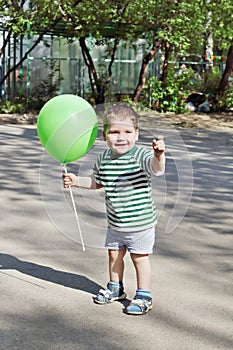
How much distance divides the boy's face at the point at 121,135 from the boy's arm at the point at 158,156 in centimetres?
22

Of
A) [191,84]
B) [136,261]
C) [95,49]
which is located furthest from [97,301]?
[95,49]

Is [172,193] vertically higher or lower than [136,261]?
lower

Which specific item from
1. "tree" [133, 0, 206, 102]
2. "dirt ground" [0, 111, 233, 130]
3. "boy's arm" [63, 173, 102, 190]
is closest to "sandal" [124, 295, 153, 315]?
"boy's arm" [63, 173, 102, 190]

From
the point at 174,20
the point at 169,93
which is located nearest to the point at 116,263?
the point at 174,20

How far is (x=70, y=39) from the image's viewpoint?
18.8m

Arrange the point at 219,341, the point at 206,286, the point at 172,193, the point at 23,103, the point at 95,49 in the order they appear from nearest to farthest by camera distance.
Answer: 1. the point at 219,341
2. the point at 206,286
3. the point at 172,193
4. the point at 23,103
5. the point at 95,49

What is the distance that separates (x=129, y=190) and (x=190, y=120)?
512 inches

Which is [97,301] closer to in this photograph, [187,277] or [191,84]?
[187,277]

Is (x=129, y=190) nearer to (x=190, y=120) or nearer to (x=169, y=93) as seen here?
(x=190, y=120)

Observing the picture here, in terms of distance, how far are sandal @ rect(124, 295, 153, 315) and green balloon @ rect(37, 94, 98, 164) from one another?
3.18ft

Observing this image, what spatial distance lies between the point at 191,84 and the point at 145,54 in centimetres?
158

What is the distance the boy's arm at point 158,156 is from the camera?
150 inches

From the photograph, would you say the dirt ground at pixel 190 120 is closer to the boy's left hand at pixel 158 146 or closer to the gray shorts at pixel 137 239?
the gray shorts at pixel 137 239

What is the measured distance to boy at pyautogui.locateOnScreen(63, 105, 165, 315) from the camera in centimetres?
404
